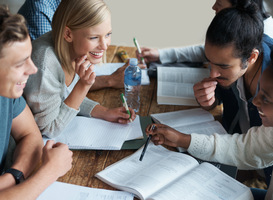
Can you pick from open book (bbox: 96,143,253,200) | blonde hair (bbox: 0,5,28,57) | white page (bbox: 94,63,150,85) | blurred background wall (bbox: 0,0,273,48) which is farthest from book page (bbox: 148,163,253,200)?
blurred background wall (bbox: 0,0,273,48)

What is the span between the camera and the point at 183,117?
1.52 m

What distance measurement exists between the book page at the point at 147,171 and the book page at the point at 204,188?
0.10ft

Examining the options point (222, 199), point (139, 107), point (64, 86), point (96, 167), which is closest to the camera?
point (222, 199)

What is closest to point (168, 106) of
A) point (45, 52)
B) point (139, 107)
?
point (139, 107)

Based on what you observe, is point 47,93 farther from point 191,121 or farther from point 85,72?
point 191,121

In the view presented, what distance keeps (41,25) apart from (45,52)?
654mm

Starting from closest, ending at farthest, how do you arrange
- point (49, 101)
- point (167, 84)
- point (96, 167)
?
point (96, 167)
point (49, 101)
point (167, 84)

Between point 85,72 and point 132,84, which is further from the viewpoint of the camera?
point 132,84

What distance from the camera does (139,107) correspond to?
1.61 m

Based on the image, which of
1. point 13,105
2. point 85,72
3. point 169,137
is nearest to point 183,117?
point 169,137

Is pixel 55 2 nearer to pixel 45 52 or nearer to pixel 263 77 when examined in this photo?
pixel 45 52

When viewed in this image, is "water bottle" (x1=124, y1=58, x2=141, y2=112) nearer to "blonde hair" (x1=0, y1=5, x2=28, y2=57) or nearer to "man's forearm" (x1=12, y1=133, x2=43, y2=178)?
"man's forearm" (x1=12, y1=133, x2=43, y2=178)

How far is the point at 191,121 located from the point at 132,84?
1.41 feet

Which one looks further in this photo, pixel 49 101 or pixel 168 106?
pixel 168 106
